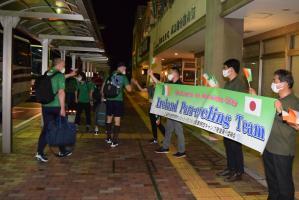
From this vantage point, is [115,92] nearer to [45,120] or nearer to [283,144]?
[45,120]

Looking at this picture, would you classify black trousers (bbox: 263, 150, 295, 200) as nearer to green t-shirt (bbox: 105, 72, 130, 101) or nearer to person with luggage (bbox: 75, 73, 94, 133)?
green t-shirt (bbox: 105, 72, 130, 101)

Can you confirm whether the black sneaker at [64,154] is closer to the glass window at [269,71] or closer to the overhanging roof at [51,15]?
the overhanging roof at [51,15]

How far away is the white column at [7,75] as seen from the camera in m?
7.76

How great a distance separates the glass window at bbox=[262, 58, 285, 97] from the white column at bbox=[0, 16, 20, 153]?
7272mm

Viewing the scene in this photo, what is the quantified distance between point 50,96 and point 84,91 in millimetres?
4317

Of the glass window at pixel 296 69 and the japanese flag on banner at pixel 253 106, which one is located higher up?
the glass window at pixel 296 69

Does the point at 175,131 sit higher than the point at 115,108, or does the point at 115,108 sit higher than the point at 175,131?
the point at 115,108

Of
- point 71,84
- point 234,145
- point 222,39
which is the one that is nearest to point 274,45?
point 222,39

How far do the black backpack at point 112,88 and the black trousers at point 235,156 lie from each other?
3291 mm

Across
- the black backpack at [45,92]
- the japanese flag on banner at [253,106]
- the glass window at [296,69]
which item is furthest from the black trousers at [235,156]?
the glass window at [296,69]

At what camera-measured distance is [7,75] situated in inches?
308

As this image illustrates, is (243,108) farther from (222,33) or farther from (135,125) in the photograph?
(135,125)

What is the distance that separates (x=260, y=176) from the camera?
263 inches

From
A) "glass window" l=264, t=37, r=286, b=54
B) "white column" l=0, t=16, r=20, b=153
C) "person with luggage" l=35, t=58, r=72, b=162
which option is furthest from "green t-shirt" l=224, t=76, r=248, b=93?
"glass window" l=264, t=37, r=286, b=54
